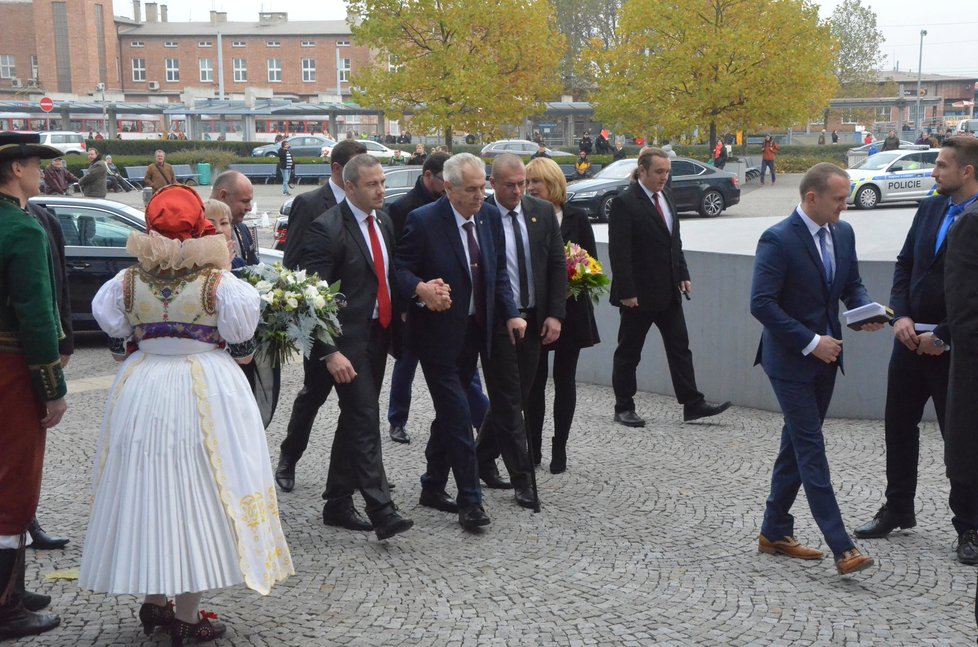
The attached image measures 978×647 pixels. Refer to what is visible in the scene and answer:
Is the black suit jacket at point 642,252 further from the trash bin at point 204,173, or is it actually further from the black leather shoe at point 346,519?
the trash bin at point 204,173

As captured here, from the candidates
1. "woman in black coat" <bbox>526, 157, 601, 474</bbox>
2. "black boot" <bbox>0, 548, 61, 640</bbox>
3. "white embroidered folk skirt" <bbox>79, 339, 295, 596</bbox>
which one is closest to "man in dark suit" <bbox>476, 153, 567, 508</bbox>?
"woman in black coat" <bbox>526, 157, 601, 474</bbox>

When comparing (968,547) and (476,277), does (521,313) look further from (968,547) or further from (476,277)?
(968,547)

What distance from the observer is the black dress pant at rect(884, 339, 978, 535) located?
19.2 feet

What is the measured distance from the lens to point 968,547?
5594 millimetres

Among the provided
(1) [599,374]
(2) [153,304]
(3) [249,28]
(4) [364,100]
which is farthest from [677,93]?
(3) [249,28]

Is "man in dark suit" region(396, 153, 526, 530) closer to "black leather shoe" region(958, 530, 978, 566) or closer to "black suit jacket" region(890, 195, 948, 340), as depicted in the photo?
"black suit jacket" region(890, 195, 948, 340)

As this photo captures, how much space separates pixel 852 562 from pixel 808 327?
1149 mm

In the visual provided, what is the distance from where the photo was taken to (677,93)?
130 ft

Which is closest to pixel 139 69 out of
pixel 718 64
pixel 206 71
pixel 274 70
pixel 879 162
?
pixel 206 71

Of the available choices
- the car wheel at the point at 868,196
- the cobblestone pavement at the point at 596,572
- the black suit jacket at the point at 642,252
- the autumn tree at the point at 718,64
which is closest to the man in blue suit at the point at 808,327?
the cobblestone pavement at the point at 596,572

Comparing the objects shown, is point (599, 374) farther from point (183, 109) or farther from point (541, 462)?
point (183, 109)

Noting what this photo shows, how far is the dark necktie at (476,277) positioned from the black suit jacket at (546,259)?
0.56m

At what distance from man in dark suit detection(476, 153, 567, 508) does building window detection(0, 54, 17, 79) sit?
102 m

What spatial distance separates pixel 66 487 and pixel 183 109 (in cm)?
6062
